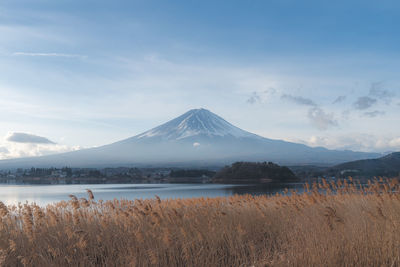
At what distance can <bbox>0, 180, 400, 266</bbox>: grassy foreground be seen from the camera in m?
5.22

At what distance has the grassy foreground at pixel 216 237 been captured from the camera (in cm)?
522

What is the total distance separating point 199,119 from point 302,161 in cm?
4896

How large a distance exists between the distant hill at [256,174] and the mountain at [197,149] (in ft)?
230

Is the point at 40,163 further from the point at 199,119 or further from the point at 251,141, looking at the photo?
the point at 251,141

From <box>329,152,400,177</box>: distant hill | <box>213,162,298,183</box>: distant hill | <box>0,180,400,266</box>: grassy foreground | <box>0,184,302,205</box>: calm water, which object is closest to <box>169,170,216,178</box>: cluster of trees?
<box>213,162,298,183</box>: distant hill

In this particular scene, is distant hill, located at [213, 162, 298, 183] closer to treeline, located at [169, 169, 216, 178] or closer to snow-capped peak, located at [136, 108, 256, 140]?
treeline, located at [169, 169, 216, 178]

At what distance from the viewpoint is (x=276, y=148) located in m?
179

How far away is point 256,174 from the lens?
75188mm

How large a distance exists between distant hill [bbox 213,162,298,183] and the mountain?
7001 centimetres

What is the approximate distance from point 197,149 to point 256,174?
299ft

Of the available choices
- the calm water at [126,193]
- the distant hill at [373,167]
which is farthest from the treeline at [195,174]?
the calm water at [126,193]

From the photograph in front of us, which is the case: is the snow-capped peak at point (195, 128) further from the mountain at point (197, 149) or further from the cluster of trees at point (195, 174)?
the cluster of trees at point (195, 174)

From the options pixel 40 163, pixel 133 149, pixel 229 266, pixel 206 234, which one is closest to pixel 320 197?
pixel 206 234

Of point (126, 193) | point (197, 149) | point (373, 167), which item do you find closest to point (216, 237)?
point (126, 193)
